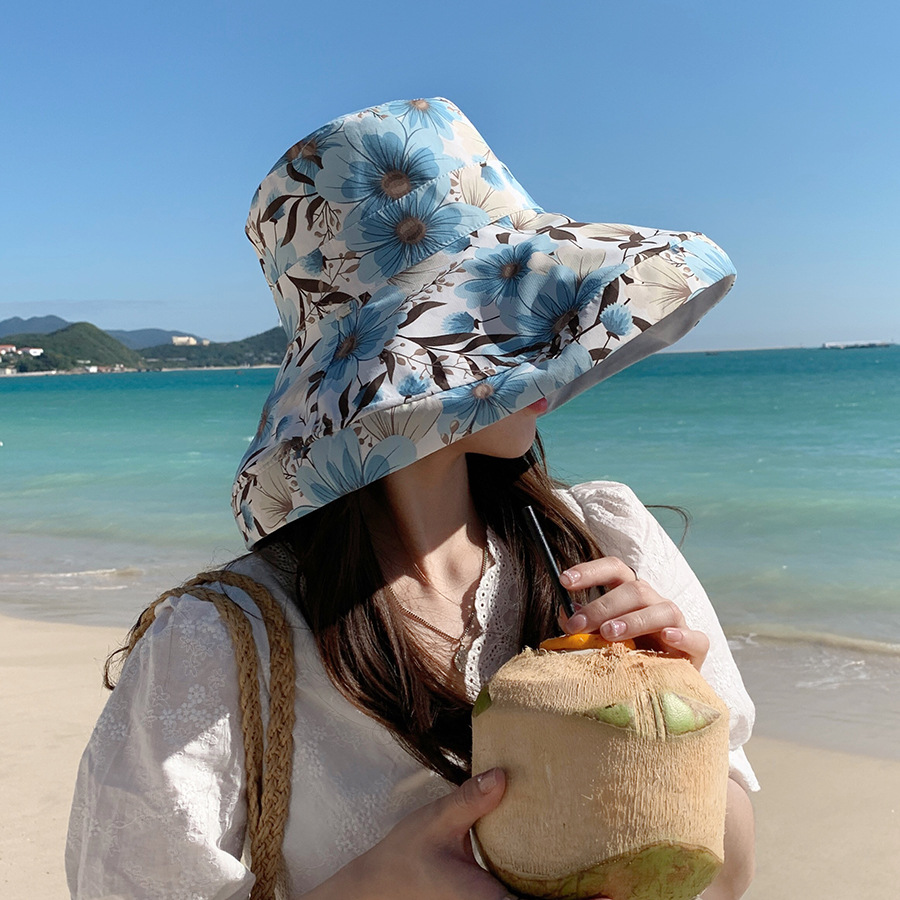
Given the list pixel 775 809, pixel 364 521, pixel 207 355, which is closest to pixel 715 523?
pixel 775 809

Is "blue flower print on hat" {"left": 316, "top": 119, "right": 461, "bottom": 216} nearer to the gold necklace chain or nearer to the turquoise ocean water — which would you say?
the gold necklace chain

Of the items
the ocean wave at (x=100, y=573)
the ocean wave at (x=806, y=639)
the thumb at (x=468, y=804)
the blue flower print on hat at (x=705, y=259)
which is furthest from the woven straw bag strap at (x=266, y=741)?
the ocean wave at (x=100, y=573)

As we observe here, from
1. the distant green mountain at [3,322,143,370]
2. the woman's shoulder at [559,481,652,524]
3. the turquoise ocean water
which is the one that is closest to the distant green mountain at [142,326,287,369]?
the distant green mountain at [3,322,143,370]

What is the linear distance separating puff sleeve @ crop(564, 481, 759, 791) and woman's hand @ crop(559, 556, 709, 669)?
31 centimetres

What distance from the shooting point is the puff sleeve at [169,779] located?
1111 millimetres

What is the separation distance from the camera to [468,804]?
932mm

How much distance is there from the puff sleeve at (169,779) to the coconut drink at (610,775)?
0.40 m

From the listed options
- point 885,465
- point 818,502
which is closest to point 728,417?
point 885,465

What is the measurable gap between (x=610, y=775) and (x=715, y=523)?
8709mm

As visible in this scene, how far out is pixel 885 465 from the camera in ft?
45.6

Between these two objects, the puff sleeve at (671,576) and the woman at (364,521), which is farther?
the puff sleeve at (671,576)

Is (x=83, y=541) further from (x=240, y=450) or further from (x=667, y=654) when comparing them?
(x=240, y=450)

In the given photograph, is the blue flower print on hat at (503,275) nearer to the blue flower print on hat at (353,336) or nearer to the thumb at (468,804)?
the blue flower print on hat at (353,336)

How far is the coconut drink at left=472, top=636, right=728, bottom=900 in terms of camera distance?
85 centimetres
